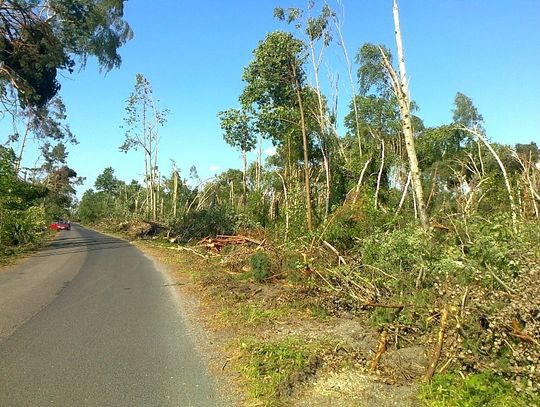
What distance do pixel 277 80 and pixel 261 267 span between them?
9.10 m

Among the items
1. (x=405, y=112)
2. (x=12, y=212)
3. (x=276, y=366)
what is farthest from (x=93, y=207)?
(x=276, y=366)

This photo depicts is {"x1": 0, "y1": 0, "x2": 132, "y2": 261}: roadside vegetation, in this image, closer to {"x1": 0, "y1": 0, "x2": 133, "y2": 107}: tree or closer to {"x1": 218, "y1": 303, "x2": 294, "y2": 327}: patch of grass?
{"x1": 0, "y1": 0, "x2": 133, "y2": 107}: tree

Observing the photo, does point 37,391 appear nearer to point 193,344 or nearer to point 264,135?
point 193,344

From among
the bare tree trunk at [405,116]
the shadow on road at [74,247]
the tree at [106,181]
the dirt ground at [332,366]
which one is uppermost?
the tree at [106,181]

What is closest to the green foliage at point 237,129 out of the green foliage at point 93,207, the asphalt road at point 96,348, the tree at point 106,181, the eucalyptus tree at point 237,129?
the eucalyptus tree at point 237,129

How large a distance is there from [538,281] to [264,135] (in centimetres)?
1601

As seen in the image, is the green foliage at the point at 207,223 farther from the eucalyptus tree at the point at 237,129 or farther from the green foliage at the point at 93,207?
the green foliage at the point at 93,207

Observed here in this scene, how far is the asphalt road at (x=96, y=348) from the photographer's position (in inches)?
187

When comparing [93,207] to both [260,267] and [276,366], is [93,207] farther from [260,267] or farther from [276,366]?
[276,366]

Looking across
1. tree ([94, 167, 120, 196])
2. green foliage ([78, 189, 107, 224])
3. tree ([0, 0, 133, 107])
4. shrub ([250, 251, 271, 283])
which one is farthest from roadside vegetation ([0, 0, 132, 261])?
tree ([94, 167, 120, 196])

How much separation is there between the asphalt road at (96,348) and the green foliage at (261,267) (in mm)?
2092

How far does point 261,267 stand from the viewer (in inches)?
454

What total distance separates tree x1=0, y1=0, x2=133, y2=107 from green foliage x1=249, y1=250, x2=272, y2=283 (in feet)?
43.4

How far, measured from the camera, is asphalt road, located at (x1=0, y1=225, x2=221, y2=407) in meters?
4.74
